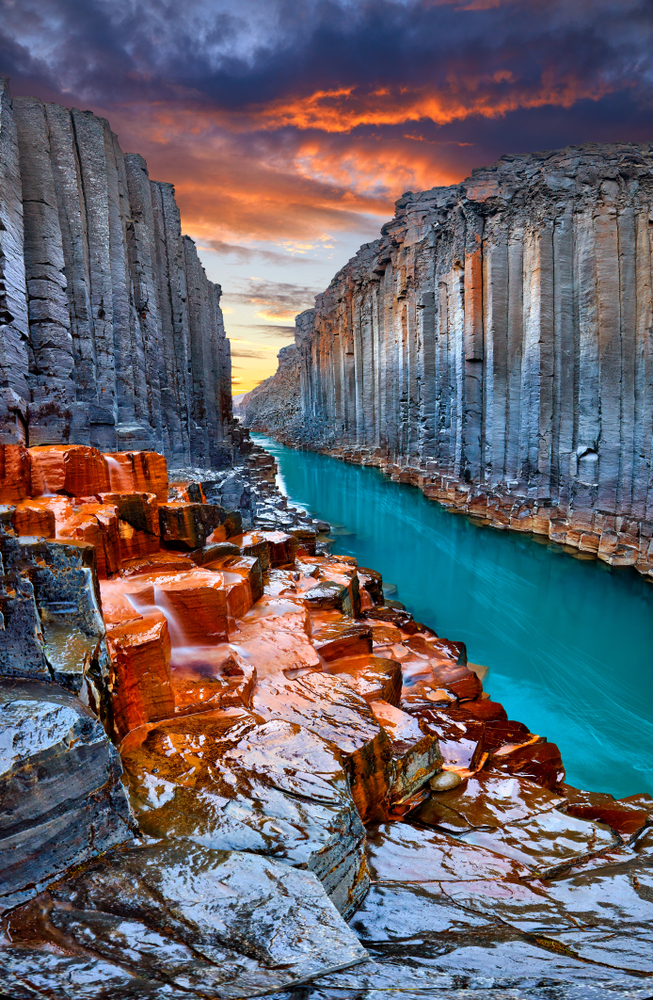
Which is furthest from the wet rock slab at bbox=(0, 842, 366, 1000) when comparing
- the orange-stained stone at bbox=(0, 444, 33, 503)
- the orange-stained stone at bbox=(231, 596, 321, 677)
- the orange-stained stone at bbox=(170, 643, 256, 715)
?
the orange-stained stone at bbox=(0, 444, 33, 503)

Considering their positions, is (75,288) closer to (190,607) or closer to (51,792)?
(190,607)

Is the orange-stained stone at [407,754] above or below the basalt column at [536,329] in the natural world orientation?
below

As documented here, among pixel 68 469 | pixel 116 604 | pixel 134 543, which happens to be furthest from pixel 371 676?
pixel 68 469

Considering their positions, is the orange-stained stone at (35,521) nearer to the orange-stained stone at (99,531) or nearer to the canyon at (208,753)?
the canyon at (208,753)

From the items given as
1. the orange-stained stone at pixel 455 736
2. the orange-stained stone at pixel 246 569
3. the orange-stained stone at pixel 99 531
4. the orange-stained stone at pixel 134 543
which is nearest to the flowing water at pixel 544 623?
the orange-stained stone at pixel 455 736

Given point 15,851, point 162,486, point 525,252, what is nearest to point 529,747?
point 15,851
